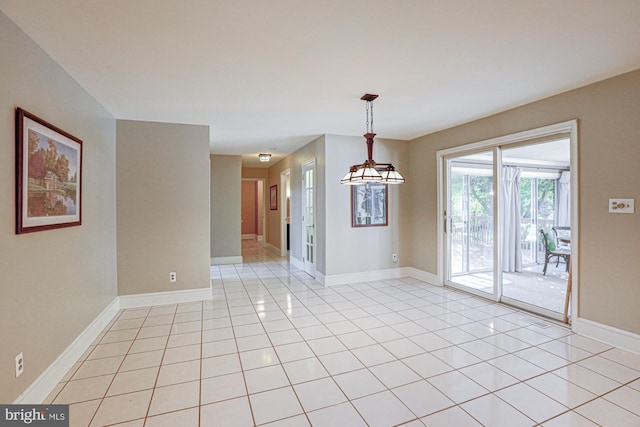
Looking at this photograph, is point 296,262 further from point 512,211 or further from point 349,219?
point 512,211

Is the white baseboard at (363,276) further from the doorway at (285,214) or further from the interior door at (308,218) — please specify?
the doorway at (285,214)

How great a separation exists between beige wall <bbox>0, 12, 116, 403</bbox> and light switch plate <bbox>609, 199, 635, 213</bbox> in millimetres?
4687

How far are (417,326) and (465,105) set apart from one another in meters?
2.59

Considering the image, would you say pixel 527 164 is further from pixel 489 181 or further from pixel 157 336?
pixel 157 336

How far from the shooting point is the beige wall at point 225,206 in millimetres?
6820

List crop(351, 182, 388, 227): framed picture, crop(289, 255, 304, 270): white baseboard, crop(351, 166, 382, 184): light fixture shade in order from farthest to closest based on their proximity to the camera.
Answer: crop(289, 255, 304, 270): white baseboard → crop(351, 182, 388, 227): framed picture → crop(351, 166, 382, 184): light fixture shade

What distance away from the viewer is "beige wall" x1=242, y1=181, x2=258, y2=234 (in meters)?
11.6

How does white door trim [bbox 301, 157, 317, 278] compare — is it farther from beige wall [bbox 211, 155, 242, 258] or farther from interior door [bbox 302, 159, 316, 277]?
beige wall [bbox 211, 155, 242, 258]

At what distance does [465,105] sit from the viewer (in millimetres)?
3551

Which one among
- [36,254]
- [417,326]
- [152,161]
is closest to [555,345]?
[417,326]

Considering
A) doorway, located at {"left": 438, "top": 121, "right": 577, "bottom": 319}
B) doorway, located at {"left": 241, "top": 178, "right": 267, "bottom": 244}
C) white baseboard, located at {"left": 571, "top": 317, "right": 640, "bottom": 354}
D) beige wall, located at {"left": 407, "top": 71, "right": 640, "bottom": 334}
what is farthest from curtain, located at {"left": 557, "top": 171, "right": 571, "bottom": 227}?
doorway, located at {"left": 241, "top": 178, "right": 267, "bottom": 244}

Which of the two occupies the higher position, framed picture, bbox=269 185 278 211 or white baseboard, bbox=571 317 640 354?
framed picture, bbox=269 185 278 211

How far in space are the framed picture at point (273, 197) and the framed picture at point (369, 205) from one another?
353 cm

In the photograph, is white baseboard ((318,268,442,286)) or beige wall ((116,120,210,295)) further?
white baseboard ((318,268,442,286))
